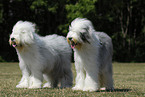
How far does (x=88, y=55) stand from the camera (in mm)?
8406

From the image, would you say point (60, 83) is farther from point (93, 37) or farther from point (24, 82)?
point (93, 37)

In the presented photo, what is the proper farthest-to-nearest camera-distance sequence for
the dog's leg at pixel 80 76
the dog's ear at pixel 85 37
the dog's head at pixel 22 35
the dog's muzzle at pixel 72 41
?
the dog's head at pixel 22 35
the dog's leg at pixel 80 76
the dog's ear at pixel 85 37
the dog's muzzle at pixel 72 41

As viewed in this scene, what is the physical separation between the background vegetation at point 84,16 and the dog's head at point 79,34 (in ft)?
77.6

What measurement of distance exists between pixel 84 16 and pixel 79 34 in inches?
962

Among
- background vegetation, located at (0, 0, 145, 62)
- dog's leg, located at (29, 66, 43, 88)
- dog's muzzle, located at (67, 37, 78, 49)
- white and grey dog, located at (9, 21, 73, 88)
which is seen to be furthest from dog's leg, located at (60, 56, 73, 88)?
background vegetation, located at (0, 0, 145, 62)

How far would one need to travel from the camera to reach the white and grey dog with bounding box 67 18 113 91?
8.23 meters

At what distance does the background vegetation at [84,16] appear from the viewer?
3284 cm

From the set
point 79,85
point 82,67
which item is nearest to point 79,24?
point 82,67

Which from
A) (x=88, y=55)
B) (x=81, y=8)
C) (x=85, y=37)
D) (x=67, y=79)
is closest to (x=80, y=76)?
(x=88, y=55)

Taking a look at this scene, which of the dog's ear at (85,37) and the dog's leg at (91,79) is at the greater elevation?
the dog's ear at (85,37)

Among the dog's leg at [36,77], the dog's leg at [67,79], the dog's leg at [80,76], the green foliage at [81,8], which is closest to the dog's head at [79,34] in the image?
the dog's leg at [80,76]

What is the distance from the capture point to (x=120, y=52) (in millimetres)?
34469

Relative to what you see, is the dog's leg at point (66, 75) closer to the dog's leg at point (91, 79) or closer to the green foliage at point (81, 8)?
the dog's leg at point (91, 79)

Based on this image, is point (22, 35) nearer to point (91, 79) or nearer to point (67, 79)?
Answer: point (67, 79)
